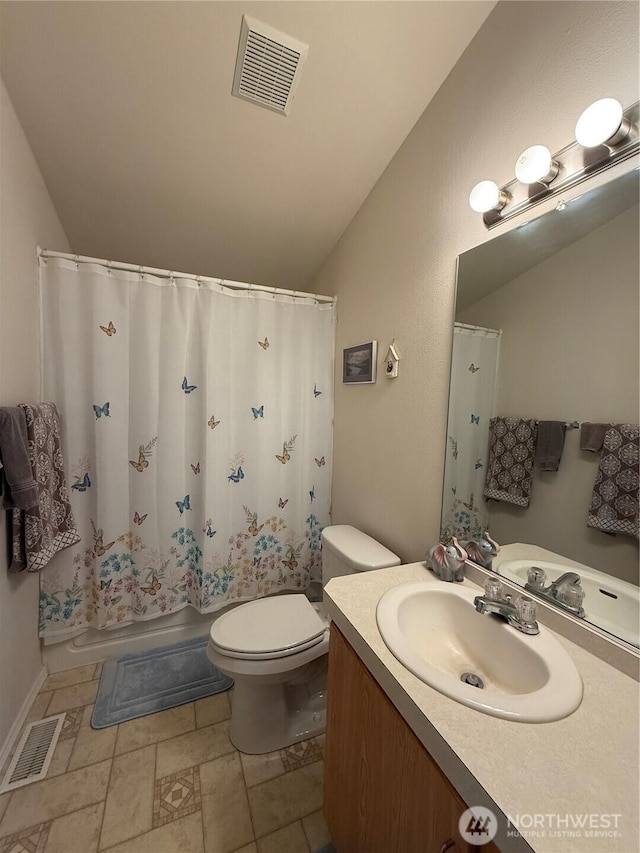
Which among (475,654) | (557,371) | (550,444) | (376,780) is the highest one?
(557,371)

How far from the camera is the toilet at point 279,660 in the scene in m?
1.19

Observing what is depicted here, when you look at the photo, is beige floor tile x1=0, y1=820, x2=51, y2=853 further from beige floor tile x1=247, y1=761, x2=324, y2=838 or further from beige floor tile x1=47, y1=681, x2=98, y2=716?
beige floor tile x1=247, y1=761, x2=324, y2=838

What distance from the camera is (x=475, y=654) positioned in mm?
862

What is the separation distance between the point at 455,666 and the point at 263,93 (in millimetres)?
1955

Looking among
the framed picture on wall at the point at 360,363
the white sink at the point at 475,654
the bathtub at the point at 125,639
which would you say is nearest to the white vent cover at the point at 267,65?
the framed picture on wall at the point at 360,363

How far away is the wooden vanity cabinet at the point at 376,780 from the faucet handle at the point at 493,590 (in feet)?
1.24

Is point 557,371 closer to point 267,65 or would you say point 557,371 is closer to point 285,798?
point 267,65

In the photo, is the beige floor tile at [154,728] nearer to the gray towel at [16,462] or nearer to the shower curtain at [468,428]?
the gray towel at [16,462]

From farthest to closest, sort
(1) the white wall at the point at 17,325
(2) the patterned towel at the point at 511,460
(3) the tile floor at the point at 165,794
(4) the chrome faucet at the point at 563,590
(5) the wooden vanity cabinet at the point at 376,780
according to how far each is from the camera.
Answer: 1. (1) the white wall at the point at 17,325
2. (3) the tile floor at the point at 165,794
3. (2) the patterned towel at the point at 511,460
4. (4) the chrome faucet at the point at 563,590
5. (5) the wooden vanity cabinet at the point at 376,780

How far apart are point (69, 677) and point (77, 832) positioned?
739 millimetres

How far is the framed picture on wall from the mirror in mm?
500

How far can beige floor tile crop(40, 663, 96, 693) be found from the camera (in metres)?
1.54

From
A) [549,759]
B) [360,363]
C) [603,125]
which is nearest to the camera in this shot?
[549,759]

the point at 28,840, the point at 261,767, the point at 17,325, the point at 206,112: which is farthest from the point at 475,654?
the point at 206,112
